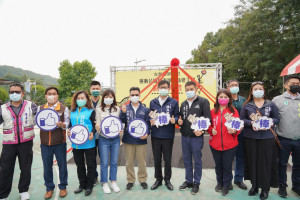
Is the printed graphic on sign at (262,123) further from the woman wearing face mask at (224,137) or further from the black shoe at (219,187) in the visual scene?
the black shoe at (219,187)

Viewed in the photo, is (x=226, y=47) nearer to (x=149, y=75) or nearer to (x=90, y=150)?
(x=149, y=75)

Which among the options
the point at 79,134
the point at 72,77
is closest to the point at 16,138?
the point at 79,134

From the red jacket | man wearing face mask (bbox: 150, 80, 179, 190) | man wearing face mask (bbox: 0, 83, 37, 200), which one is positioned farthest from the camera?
man wearing face mask (bbox: 150, 80, 179, 190)

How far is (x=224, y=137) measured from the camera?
3.04m

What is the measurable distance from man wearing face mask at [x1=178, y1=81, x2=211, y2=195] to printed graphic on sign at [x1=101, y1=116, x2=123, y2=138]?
1.09 metres

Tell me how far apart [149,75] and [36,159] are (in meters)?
6.78

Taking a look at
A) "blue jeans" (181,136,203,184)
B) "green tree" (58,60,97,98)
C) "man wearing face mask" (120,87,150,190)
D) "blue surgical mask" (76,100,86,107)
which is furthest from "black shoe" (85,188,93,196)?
"green tree" (58,60,97,98)

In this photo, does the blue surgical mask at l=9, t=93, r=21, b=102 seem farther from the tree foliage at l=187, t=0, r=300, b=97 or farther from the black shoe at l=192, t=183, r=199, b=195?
the tree foliage at l=187, t=0, r=300, b=97

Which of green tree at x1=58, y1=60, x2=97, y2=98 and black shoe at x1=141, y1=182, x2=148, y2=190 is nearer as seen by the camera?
black shoe at x1=141, y1=182, x2=148, y2=190

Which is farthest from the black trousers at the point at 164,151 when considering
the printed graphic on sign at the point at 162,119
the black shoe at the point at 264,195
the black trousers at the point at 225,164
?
the black shoe at the point at 264,195

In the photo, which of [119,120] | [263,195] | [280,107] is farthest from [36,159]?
[280,107]

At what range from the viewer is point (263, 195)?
9.73ft

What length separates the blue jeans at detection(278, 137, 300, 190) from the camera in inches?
119

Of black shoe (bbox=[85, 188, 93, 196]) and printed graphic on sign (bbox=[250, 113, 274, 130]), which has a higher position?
printed graphic on sign (bbox=[250, 113, 274, 130])
